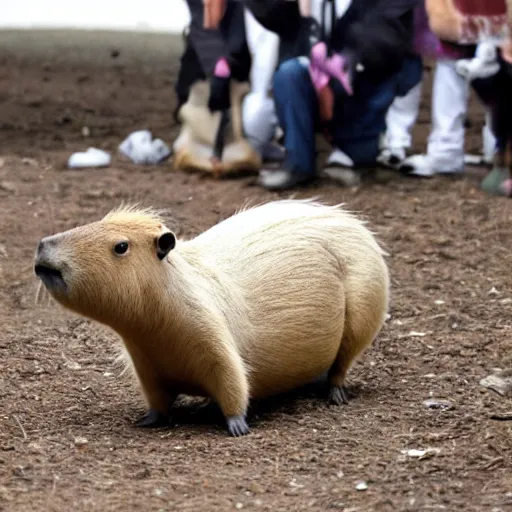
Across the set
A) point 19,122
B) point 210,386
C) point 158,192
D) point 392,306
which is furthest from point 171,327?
point 19,122

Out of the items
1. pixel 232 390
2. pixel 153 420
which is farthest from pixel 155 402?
pixel 232 390

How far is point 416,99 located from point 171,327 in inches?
190

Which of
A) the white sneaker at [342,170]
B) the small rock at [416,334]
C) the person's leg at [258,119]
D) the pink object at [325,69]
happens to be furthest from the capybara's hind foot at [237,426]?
the person's leg at [258,119]

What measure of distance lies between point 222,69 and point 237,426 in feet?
15.2

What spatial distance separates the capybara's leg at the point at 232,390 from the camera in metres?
3.99

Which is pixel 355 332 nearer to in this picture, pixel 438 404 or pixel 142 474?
pixel 438 404

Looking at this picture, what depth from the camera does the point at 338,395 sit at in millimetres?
4457

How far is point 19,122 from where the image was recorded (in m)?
9.87

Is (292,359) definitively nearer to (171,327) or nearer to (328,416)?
(328,416)

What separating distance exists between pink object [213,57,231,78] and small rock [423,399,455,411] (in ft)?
14.4

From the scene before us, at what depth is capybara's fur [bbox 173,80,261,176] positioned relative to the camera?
325 inches

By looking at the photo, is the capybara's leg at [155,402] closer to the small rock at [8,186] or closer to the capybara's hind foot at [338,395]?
the capybara's hind foot at [338,395]

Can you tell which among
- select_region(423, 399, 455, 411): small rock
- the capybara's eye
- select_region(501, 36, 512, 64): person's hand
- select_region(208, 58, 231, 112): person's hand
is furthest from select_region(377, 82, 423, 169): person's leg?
the capybara's eye

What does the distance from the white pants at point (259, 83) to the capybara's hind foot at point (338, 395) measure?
13.0 ft
